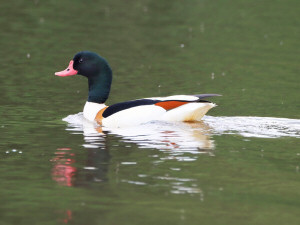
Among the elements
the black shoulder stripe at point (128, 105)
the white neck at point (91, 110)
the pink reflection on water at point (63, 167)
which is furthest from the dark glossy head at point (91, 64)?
the pink reflection on water at point (63, 167)

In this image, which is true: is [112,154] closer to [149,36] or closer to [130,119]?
[130,119]

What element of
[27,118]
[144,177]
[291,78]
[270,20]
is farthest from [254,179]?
[270,20]

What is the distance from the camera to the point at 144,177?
10016mm

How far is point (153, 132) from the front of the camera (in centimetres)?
1317

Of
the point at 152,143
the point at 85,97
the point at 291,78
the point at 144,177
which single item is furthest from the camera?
the point at 291,78

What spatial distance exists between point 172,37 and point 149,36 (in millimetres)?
790

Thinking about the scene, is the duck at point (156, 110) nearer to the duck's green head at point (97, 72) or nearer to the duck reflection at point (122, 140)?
the duck reflection at point (122, 140)

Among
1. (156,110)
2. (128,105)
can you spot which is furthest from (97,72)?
(156,110)

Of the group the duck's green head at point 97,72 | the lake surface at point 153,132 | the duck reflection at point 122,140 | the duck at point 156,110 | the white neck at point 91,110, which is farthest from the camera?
the duck's green head at point 97,72

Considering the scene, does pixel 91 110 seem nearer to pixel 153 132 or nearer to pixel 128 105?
pixel 128 105

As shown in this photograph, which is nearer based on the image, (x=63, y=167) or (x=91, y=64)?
(x=63, y=167)

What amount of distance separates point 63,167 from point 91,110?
4.45 m

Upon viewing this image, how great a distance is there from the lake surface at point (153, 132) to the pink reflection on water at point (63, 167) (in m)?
0.02

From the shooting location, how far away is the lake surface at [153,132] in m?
8.84
